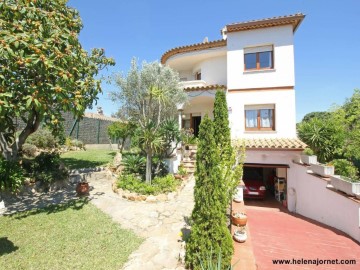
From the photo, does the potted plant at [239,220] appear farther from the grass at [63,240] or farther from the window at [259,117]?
the window at [259,117]

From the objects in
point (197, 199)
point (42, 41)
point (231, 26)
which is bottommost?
point (197, 199)

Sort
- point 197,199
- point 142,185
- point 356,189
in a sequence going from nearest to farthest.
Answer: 1. point 197,199
2. point 356,189
3. point 142,185

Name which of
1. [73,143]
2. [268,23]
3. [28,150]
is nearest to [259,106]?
[268,23]

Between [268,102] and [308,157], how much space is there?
184 inches

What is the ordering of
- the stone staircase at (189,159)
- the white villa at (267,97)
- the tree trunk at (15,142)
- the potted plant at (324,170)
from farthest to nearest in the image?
the stone staircase at (189,159)
the white villa at (267,97)
the potted plant at (324,170)
the tree trunk at (15,142)

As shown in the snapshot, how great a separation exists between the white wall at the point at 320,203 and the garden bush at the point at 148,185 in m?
7.82

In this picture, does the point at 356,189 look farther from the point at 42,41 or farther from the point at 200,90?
the point at 42,41

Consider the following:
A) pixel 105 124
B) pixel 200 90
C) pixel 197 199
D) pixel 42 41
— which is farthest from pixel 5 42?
pixel 105 124

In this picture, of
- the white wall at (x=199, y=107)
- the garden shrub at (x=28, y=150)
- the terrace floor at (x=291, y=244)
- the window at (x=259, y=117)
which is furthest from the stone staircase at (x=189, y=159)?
the garden shrub at (x=28, y=150)

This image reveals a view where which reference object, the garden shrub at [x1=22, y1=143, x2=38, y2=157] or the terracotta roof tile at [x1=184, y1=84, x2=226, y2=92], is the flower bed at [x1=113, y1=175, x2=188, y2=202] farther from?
the garden shrub at [x1=22, y1=143, x2=38, y2=157]

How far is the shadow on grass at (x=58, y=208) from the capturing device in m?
7.70

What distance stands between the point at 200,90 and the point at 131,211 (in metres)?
10.9

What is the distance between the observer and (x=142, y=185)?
10188 millimetres

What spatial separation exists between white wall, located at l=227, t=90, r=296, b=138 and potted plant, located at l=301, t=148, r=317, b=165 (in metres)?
1.98
